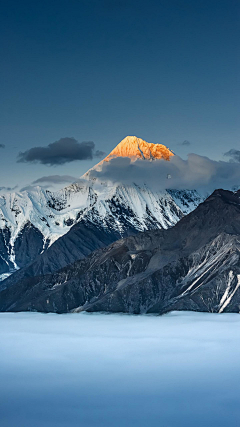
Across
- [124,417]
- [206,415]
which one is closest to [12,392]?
[124,417]

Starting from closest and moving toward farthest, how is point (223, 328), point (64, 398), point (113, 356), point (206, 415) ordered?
1. point (206, 415)
2. point (64, 398)
3. point (113, 356)
4. point (223, 328)

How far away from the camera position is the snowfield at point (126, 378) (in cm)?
9094

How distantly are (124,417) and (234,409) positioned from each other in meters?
17.2

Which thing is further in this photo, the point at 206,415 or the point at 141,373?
the point at 141,373

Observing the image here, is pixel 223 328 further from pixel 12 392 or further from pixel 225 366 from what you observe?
pixel 12 392

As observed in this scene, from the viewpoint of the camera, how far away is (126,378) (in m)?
123

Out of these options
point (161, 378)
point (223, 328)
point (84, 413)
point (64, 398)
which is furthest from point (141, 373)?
point (223, 328)

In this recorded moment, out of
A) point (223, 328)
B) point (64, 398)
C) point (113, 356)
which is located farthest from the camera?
point (223, 328)

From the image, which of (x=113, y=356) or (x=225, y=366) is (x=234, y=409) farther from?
(x=113, y=356)

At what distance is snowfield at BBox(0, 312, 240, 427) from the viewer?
9094 centimetres

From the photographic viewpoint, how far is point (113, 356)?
15138cm

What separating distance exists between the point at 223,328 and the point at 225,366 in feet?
173

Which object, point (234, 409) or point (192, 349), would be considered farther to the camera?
point (192, 349)

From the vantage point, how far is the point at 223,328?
600ft
